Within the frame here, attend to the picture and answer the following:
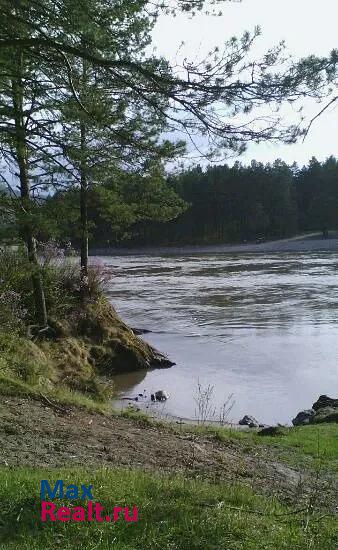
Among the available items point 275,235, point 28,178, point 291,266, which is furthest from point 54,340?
point 275,235

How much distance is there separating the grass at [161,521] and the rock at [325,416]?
596 centimetres

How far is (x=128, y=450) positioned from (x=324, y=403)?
21.5 feet

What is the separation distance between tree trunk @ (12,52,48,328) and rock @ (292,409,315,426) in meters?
5.64

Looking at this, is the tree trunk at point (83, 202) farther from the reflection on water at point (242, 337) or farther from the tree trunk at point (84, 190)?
the reflection on water at point (242, 337)

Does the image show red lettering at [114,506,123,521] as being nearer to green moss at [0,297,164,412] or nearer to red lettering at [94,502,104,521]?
red lettering at [94,502,104,521]

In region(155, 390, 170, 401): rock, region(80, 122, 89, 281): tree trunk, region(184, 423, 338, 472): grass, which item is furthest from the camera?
region(155, 390, 170, 401): rock

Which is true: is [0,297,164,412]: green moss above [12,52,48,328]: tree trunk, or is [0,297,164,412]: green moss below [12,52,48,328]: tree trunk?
below

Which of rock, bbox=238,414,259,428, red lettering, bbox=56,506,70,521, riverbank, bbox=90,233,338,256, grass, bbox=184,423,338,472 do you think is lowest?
rock, bbox=238,414,259,428

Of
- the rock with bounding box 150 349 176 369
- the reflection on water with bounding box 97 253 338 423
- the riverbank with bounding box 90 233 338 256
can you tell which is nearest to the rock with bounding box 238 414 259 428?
the reflection on water with bounding box 97 253 338 423

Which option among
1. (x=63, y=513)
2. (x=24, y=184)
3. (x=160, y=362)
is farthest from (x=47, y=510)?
(x=160, y=362)

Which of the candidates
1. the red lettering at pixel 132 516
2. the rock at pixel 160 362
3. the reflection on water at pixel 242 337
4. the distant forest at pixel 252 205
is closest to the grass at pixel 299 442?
the reflection on water at pixel 242 337

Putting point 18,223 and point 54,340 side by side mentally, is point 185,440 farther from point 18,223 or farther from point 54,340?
point 54,340

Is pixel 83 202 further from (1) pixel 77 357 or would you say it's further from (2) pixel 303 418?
(2) pixel 303 418

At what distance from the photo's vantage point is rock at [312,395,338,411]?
39.3 feet
